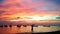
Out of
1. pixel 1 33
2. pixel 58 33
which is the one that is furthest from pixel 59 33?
pixel 1 33

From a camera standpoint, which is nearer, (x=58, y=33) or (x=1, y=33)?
(x=58, y=33)

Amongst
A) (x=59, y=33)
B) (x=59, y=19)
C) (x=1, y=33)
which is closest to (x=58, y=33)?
(x=59, y=33)

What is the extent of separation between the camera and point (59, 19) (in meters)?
4.51

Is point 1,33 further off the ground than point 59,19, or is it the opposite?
point 59,19

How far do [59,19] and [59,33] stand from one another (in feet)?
1.41

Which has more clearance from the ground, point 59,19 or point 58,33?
point 59,19

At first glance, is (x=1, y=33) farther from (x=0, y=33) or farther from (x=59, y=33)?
(x=59, y=33)

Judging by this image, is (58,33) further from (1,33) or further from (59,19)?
(1,33)

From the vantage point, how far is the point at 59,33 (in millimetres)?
4359

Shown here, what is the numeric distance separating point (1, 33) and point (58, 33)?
1995mm

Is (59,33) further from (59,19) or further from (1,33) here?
(1,33)

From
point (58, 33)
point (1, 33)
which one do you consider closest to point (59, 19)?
point (58, 33)

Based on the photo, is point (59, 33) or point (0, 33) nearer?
point (59, 33)

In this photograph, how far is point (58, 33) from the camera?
438 centimetres
